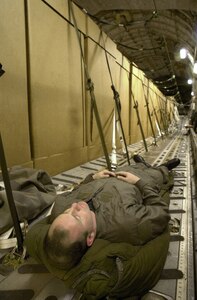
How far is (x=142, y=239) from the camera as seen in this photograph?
1.49 meters

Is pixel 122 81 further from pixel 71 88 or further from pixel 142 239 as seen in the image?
pixel 142 239

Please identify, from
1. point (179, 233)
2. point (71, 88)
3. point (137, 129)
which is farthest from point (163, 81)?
point (179, 233)

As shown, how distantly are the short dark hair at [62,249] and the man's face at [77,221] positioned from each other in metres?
0.03

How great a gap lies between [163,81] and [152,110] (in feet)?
21.0

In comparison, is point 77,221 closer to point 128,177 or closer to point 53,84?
point 128,177

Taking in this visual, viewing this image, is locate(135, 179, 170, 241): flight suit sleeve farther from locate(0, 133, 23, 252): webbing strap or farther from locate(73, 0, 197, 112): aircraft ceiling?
locate(73, 0, 197, 112): aircraft ceiling

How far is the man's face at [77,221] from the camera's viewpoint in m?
1.36

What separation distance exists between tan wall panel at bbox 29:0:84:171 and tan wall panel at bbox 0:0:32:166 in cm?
14

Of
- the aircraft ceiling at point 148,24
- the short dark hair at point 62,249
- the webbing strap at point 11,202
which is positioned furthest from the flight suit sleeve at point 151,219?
the aircraft ceiling at point 148,24

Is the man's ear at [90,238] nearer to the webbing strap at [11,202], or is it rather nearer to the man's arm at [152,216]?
the man's arm at [152,216]

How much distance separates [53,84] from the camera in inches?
126

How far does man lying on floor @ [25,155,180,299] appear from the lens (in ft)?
4.16

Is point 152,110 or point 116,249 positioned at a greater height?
point 152,110

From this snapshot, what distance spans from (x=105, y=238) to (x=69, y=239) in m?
0.25
